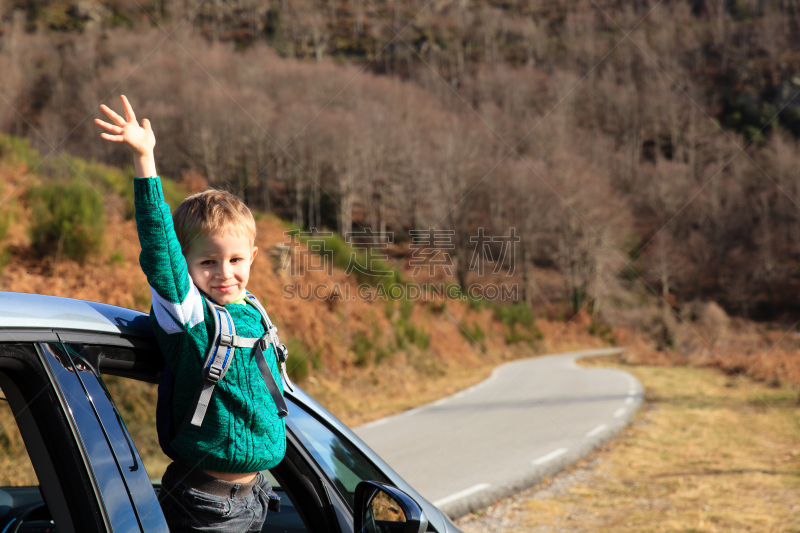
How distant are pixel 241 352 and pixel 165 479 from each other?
0.39 meters

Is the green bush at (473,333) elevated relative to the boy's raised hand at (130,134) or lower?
lower

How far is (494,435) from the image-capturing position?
7.99 metres

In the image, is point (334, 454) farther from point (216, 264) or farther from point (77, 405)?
point (77, 405)

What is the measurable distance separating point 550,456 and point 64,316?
641cm

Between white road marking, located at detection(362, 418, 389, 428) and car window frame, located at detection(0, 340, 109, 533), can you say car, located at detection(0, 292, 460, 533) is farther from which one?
white road marking, located at detection(362, 418, 389, 428)

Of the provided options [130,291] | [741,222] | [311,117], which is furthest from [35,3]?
[741,222]

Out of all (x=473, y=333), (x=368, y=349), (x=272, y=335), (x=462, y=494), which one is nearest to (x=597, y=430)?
(x=462, y=494)

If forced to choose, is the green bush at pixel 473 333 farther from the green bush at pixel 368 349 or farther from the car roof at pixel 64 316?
the car roof at pixel 64 316

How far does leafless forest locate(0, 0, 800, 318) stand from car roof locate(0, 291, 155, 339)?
18.0m

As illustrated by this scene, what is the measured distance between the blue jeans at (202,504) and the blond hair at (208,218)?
0.63 metres

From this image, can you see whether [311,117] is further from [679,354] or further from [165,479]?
[165,479]

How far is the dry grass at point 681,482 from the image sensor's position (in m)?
4.81

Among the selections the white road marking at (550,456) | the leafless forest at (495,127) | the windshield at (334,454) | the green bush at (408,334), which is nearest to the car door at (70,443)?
the windshield at (334,454)

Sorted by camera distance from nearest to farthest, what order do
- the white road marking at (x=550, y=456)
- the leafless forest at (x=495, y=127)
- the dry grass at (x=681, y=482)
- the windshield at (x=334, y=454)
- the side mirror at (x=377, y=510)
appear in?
the side mirror at (x=377, y=510), the windshield at (x=334, y=454), the dry grass at (x=681, y=482), the white road marking at (x=550, y=456), the leafless forest at (x=495, y=127)
